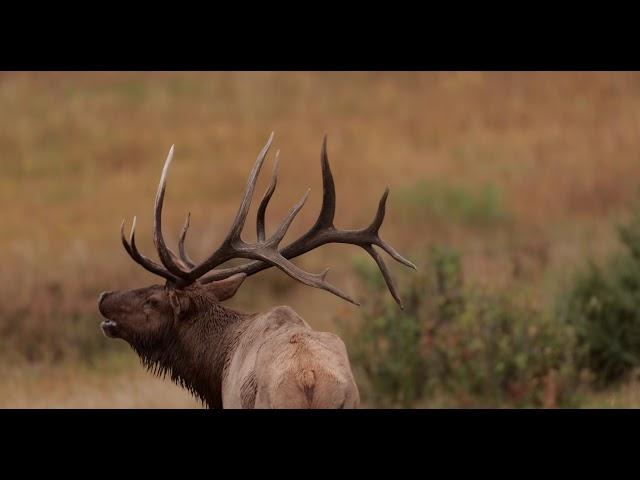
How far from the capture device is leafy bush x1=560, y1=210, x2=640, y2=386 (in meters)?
17.0

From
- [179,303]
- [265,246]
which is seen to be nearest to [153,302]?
[179,303]

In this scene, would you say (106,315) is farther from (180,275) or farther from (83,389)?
(83,389)

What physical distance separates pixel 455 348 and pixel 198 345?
7161 mm

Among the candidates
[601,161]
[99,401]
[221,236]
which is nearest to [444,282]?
[99,401]

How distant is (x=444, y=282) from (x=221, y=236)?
226 inches

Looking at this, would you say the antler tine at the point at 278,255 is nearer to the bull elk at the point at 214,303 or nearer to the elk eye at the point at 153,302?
the bull elk at the point at 214,303

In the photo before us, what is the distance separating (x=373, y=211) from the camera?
23484mm

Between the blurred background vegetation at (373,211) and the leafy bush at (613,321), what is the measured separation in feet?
0.08

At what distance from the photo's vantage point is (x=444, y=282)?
17.4m

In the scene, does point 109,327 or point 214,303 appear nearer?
point 109,327

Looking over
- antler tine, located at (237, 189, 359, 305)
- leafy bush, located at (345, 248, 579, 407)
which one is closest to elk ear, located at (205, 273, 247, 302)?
antler tine, located at (237, 189, 359, 305)

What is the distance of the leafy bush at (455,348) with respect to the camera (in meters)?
16.2

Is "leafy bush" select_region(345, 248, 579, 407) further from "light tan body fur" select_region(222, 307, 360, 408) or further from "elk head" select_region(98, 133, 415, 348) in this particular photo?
"light tan body fur" select_region(222, 307, 360, 408)

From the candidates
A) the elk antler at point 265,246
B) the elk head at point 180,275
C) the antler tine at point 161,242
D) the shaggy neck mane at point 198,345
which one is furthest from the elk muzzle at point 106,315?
the antler tine at point 161,242
